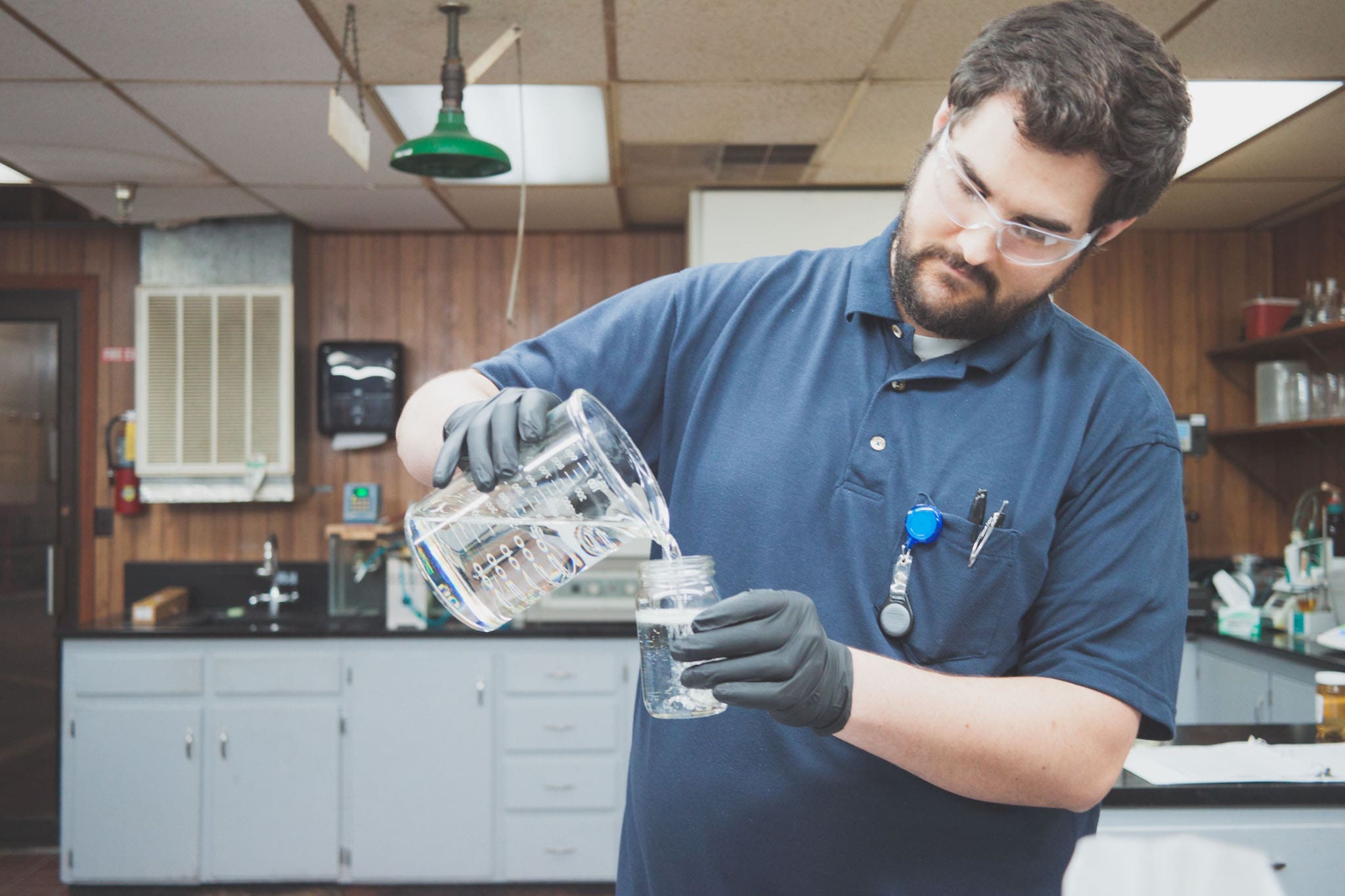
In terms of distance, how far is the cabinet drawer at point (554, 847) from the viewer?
382 centimetres

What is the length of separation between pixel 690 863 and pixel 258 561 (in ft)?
13.1

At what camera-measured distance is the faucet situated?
4473mm

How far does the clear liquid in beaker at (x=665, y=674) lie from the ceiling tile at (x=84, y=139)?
2.82m

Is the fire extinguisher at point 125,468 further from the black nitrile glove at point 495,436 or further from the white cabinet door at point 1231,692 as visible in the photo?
the white cabinet door at point 1231,692

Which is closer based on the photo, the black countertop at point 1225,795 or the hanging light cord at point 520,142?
the black countertop at point 1225,795

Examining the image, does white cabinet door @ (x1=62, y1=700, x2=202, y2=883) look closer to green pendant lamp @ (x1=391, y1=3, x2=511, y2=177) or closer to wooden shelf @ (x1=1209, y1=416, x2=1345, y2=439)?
green pendant lamp @ (x1=391, y1=3, x2=511, y2=177)

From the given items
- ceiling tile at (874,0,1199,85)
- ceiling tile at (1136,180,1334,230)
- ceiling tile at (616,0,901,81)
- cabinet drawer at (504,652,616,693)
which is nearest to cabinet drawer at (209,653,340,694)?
cabinet drawer at (504,652,616,693)

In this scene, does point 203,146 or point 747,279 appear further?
point 203,146

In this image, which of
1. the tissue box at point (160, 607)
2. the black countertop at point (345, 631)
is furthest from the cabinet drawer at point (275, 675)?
the tissue box at point (160, 607)

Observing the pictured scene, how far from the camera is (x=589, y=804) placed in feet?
12.6

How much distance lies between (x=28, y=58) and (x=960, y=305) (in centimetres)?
278

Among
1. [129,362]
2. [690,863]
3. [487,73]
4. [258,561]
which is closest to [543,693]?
[258,561]

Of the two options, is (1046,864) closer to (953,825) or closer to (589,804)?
(953,825)

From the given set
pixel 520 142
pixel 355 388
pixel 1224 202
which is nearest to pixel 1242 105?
pixel 1224 202
